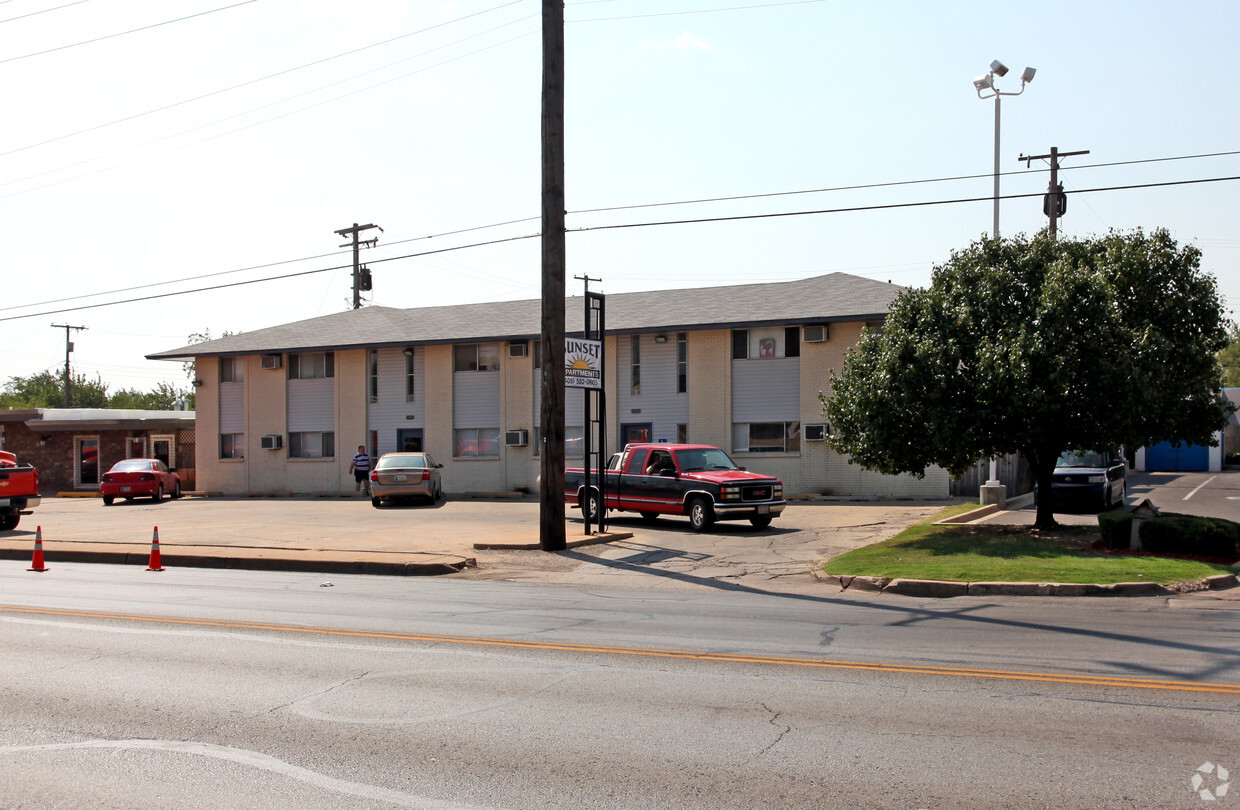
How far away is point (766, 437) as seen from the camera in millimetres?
32562

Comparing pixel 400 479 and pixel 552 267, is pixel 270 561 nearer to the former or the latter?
pixel 552 267

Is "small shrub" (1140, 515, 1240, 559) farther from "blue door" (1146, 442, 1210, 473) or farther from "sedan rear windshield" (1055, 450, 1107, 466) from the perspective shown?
"blue door" (1146, 442, 1210, 473)

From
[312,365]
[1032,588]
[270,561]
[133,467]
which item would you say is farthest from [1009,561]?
[312,365]

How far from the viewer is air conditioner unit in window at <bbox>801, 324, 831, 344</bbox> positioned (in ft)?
103

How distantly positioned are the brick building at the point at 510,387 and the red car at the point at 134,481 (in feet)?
15.6

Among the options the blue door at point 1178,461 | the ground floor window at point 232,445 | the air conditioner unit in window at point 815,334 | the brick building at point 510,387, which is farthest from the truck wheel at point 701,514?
the blue door at point 1178,461

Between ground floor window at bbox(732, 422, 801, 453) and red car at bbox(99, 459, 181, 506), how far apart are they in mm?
19906

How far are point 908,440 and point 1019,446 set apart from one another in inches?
76.7

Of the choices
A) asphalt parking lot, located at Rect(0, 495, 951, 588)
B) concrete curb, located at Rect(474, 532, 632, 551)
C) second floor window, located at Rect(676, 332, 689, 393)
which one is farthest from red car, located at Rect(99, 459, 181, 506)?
concrete curb, located at Rect(474, 532, 632, 551)

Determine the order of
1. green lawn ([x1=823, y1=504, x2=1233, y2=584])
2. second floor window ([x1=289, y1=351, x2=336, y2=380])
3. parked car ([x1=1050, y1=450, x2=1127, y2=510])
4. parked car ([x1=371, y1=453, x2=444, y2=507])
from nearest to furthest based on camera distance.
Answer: green lawn ([x1=823, y1=504, x2=1233, y2=584]) → parked car ([x1=1050, y1=450, x2=1127, y2=510]) → parked car ([x1=371, y1=453, x2=444, y2=507]) → second floor window ([x1=289, y1=351, x2=336, y2=380])

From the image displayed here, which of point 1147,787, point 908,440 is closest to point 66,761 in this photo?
point 1147,787

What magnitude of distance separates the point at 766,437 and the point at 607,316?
23.8 ft

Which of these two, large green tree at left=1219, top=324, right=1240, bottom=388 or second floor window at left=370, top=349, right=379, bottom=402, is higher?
large green tree at left=1219, top=324, right=1240, bottom=388

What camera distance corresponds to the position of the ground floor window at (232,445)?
4122 cm
